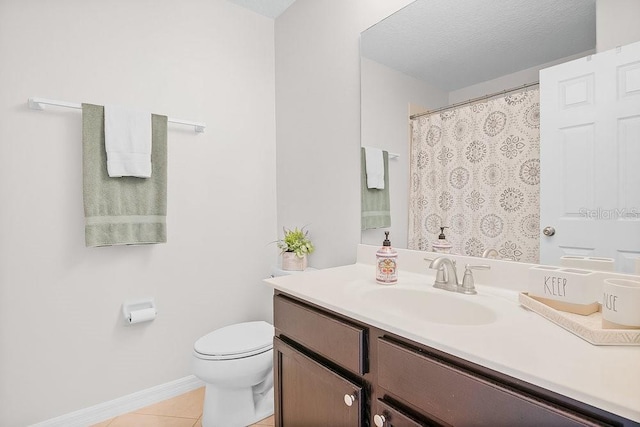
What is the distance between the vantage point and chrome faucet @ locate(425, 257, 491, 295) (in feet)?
3.76

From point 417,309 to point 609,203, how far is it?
653 mm

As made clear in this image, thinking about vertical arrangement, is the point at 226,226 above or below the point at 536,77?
below

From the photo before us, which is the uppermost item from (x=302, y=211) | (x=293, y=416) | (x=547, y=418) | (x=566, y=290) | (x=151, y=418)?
(x=302, y=211)

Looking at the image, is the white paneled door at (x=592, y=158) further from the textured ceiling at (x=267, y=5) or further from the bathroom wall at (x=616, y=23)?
the textured ceiling at (x=267, y=5)

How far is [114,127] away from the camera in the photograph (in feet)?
5.53

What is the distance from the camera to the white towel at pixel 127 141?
1.67 meters

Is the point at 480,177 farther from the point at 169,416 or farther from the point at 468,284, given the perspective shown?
the point at 169,416

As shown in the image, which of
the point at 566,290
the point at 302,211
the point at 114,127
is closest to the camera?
the point at 566,290

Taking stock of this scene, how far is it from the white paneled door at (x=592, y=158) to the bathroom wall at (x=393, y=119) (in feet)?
1.54

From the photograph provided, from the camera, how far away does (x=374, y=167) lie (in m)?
1.65

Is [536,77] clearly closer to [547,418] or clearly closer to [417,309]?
[417,309]

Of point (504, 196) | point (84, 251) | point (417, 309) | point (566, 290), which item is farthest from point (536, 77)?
point (84, 251)

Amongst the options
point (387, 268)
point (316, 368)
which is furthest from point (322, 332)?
point (387, 268)

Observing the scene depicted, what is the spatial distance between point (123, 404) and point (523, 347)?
2.03 metres
